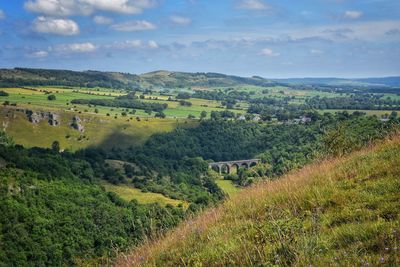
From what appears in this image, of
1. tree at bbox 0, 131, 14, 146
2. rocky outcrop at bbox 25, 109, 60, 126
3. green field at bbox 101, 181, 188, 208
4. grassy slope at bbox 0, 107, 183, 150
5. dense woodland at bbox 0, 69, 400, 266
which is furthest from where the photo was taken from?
rocky outcrop at bbox 25, 109, 60, 126

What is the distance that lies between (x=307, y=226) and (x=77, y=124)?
176887 millimetres

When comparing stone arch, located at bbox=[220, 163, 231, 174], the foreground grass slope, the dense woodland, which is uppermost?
the foreground grass slope

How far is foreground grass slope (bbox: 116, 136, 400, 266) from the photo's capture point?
5.21m

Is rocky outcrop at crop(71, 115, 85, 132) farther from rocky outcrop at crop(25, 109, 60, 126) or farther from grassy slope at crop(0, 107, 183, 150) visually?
rocky outcrop at crop(25, 109, 60, 126)

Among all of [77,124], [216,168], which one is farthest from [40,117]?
[216,168]

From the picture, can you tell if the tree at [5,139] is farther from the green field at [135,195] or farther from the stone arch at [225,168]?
the stone arch at [225,168]

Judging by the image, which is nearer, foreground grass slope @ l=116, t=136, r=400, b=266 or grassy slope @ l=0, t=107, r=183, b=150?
foreground grass slope @ l=116, t=136, r=400, b=266

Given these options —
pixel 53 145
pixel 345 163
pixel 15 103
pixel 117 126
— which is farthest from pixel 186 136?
pixel 345 163

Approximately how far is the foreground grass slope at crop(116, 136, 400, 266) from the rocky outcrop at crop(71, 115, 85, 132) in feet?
570

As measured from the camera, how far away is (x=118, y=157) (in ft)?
491

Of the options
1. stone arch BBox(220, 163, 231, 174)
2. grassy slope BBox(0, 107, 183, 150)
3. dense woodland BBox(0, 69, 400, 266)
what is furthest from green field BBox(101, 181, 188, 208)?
grassy slope BBox(0, 107, 183, 150)

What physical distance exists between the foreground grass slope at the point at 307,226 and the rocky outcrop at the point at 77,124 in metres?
174

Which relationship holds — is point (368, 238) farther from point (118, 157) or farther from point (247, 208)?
point (118, 157)

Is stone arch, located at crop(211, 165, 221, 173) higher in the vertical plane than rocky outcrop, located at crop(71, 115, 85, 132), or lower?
lower
